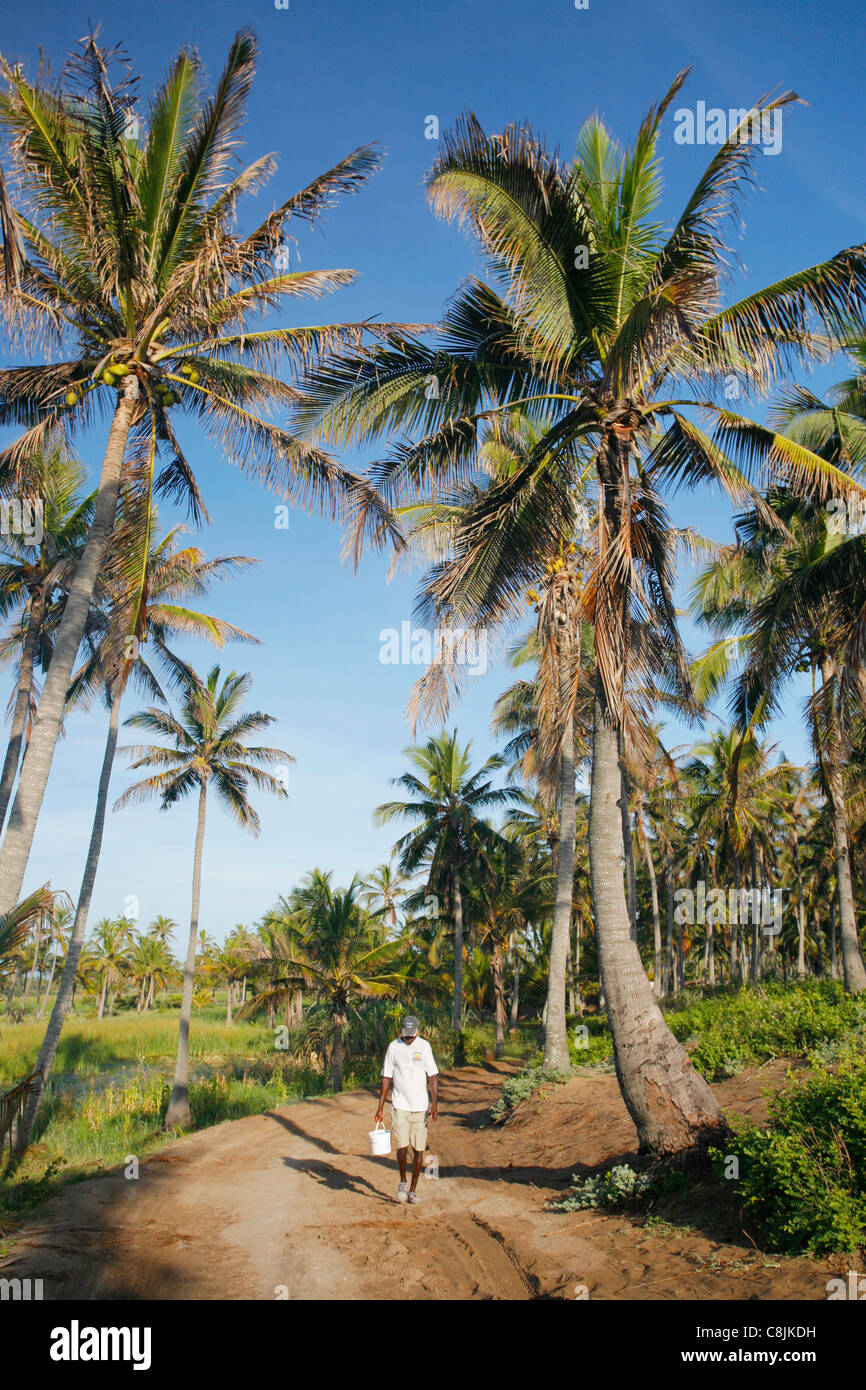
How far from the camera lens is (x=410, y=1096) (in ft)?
26.4

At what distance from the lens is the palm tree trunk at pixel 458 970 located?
1154 inches

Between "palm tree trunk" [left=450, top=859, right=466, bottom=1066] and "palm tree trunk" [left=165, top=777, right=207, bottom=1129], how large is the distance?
1022 cm

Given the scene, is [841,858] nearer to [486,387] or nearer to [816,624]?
[816,624]

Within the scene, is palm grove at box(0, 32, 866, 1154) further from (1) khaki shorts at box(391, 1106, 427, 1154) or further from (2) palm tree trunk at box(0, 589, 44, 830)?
(2) palm tree trunk at box(0, 589, 44, 830)

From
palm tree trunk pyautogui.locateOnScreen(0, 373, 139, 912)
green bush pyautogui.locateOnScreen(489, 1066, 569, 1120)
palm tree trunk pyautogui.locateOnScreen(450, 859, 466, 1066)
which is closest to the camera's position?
palm tree trunk pyautogui.locateOnScreen(0, 373, 139, 912)

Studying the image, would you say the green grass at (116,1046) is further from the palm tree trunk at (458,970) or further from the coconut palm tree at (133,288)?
the coconut palm tree at (133,288)

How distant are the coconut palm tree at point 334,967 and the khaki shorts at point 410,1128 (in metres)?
18.2

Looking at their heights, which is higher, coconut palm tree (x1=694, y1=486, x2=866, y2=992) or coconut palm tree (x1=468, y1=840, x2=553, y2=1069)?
coconut palm tree (x1=694, y1=486, x2=866, y2=992)

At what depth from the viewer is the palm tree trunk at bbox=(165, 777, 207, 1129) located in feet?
68.3

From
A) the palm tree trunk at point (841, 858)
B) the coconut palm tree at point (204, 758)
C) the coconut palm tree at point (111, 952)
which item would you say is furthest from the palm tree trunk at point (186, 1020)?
the coconut palm tree at point (111, 952)

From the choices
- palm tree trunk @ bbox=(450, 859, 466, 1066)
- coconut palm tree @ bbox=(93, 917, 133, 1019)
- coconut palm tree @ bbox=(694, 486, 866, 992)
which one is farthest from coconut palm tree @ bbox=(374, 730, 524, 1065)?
coconut palm tree @ bbox=(93, 917, 133, 1019)

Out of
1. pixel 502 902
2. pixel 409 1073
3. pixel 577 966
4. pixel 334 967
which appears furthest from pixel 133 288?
pixel 577 966
